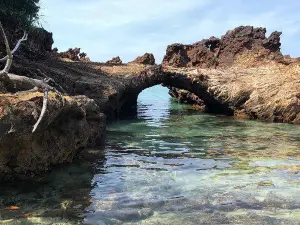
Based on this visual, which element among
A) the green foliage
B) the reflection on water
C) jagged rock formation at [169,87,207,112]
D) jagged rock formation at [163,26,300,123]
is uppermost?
the green foliage

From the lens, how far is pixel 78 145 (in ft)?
27.2

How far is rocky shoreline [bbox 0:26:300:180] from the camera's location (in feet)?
21.2

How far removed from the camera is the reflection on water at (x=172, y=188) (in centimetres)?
531

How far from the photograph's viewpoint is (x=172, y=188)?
6660 millimetres

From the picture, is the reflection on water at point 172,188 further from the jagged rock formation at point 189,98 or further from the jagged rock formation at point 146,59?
the jagged rock formation at point 189,98

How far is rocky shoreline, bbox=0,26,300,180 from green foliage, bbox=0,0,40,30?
103 centimetres

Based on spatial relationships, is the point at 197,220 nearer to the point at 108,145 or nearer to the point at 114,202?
the point at 114,202

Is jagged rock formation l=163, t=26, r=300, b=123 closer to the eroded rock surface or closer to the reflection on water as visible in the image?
the reflection on water

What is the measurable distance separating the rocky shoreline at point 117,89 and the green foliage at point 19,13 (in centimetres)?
103

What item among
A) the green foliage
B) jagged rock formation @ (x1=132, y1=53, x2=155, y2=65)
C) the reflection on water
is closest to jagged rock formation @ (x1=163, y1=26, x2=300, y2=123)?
jagged rock formation @ (x1=132, y1=53, x2=155, y2=65)

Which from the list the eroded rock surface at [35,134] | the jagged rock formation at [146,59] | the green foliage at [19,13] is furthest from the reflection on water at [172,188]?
the jagged rock formation at [146,59]

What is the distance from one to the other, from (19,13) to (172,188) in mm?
11059

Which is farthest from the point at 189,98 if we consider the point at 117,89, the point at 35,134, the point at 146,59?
the point at 35,134

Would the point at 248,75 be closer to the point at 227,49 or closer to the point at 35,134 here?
the point at 227,49
